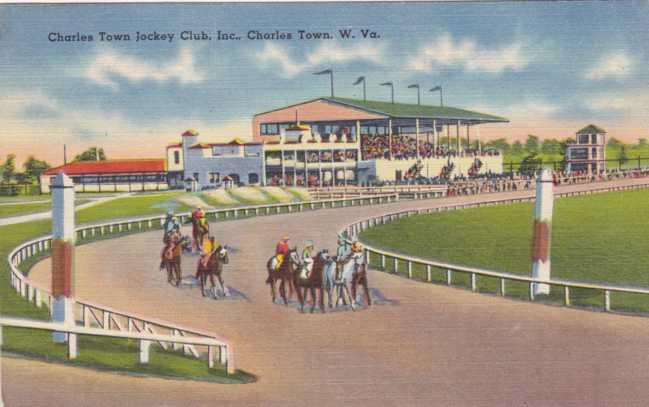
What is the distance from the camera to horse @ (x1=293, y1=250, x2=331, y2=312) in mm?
7188

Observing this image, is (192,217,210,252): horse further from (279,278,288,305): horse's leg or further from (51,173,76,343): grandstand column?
(51,173,76,343): grandstand column

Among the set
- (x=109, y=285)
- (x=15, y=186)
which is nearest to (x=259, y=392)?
(x=109, y=285)

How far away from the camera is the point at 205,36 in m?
7.18

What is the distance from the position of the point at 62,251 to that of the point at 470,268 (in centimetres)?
411

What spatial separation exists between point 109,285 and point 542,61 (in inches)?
196

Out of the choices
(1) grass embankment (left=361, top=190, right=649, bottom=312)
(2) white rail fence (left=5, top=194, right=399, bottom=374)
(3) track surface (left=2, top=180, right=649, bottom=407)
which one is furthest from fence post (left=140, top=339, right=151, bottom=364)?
(1) grass embankment (left=361, top=190, right=649, bottom=312)

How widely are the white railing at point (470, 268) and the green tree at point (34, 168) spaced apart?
125 inches

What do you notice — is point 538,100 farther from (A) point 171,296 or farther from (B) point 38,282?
(B) point 38,282

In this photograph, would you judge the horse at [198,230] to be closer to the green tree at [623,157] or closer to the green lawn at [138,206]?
the green lawn at [138,206]

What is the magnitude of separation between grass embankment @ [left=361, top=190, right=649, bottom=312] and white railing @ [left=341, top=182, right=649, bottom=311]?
0.24 feet

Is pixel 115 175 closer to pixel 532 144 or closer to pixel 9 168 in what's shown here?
pixel 9 168

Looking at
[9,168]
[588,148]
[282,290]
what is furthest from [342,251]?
[9,168]

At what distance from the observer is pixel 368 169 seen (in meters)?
7.77

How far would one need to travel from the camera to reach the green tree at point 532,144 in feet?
25.1
